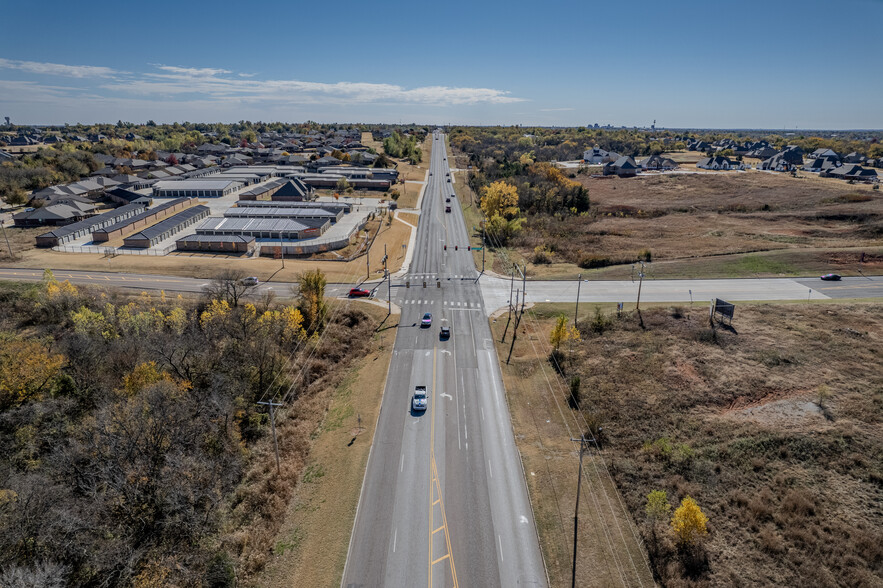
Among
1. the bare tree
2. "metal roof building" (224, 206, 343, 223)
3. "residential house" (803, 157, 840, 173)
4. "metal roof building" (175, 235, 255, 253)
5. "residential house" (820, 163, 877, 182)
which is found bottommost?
the bare tree

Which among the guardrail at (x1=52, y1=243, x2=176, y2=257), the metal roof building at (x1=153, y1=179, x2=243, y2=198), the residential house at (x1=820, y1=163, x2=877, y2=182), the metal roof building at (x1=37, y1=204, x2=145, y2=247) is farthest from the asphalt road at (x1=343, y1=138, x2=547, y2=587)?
the residential house at (x1=820, y1=163, x2=877, y2=182)

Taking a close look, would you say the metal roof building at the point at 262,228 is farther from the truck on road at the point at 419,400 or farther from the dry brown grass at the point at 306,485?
the truck on road at the point at 419,400

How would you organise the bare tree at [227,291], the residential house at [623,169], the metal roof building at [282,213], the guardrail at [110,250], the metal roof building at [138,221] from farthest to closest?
1. the residential house at [623,169]
2. the metal roof building at [282,213]
3. the metal roof building at [138,221]
4. the guardrail at [110,250]
5. the bare tree at [227,291]

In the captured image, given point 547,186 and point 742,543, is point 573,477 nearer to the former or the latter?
point 742,543

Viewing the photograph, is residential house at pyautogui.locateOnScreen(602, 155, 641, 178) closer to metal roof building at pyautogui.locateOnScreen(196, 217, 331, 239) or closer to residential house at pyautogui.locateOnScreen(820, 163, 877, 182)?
residential house at pyautogui.locateOnScreen(820, 163, 877, 182)

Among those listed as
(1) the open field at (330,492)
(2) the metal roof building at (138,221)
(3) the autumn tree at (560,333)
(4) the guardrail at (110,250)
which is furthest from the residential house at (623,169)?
(1) the open field at (330,492)

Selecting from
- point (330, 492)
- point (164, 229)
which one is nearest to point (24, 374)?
point (330, 492)
